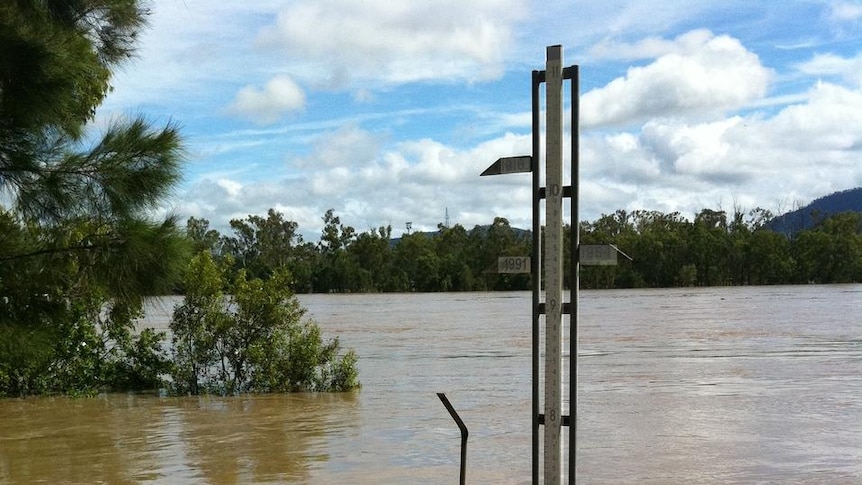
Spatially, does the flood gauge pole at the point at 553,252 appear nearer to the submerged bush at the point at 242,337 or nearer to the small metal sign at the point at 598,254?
the small metal sign at the point at 598,254

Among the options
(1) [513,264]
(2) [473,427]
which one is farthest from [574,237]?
(2) [473,427]

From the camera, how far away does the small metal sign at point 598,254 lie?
4.93 metres

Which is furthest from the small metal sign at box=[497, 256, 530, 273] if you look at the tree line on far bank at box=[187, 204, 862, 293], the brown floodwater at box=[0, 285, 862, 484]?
the tree line on far bank at box=[187, 204, 862, 293]

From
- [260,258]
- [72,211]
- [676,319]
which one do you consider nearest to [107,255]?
[72,211]

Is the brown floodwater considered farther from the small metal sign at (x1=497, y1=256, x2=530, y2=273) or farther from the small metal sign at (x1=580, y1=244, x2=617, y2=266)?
the small metal sign at (x1=580, y1=244, x2=617, y2=266)

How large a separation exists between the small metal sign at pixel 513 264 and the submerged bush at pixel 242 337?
12.3m

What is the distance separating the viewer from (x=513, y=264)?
5188 millimetres

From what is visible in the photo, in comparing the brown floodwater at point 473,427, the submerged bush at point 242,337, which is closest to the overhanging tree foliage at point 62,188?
the brown floodwater at point 473,427

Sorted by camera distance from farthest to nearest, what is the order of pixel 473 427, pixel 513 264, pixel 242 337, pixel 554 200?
pixel 242 337
pixel 473 427
pixel 513 264
pixel 554 200

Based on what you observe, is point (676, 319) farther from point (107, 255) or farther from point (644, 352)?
point (107, 255)

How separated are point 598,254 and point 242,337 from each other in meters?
13.2

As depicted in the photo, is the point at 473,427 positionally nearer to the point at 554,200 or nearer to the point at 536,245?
the point at 536,245

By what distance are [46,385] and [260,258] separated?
8014 cm

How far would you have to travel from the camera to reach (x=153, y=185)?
17.1ft
